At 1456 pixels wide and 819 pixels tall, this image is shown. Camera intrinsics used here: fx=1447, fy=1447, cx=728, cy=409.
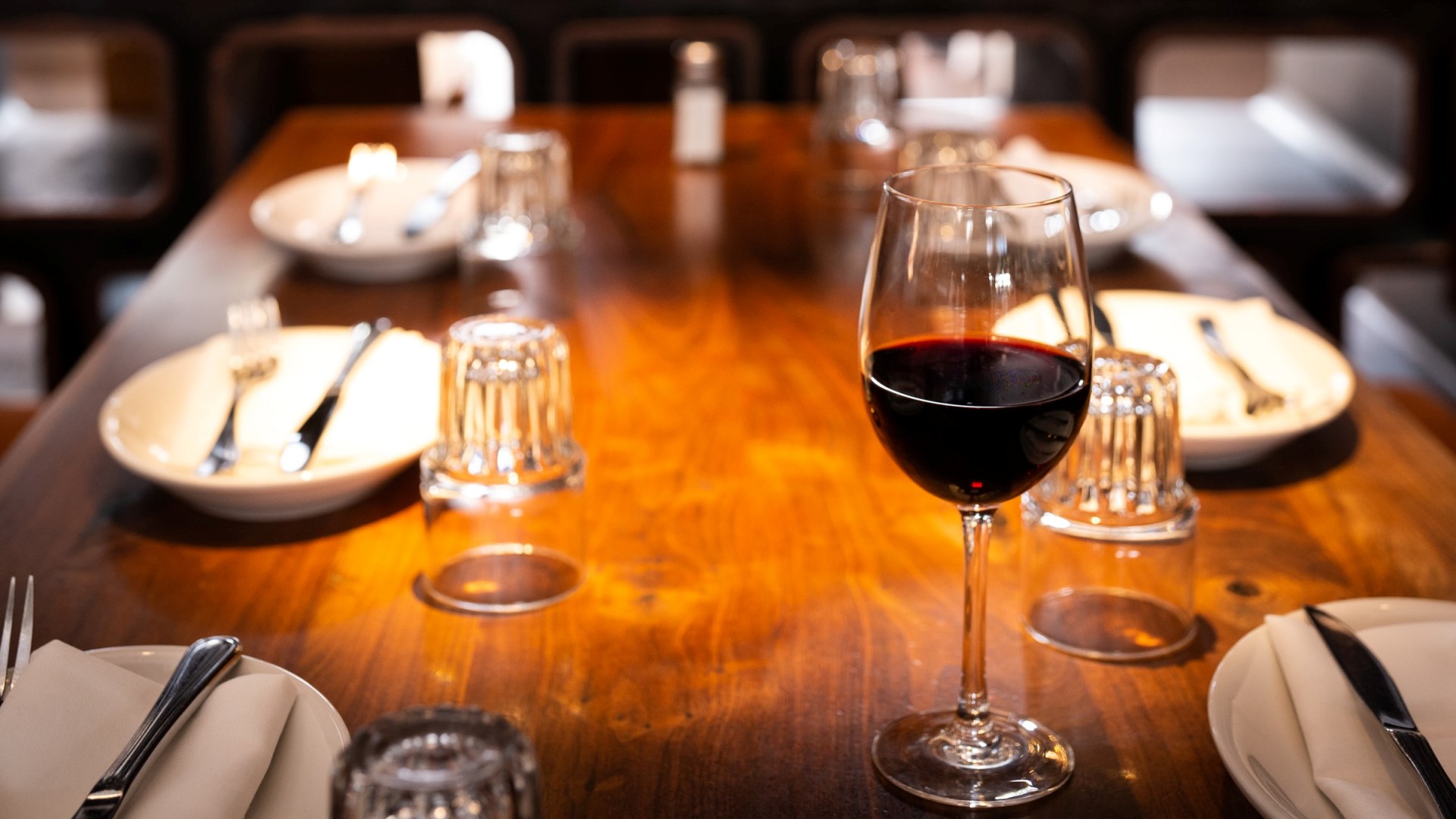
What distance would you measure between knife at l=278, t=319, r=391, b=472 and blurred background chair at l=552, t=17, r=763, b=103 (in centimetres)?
193

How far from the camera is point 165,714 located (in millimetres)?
655

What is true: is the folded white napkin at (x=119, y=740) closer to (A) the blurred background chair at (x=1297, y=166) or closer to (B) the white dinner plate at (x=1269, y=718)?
(B) the white dinner plate at (x=1269, y=718)

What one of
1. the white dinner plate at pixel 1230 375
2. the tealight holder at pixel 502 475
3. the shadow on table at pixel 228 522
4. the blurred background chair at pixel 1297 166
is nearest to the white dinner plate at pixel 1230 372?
the white dinner plate at pixel 1230 375

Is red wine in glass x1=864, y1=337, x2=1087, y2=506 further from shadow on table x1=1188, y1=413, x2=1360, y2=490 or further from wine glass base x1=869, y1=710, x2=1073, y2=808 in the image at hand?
shadow on table x1=1188, y1=413, x2=1360, y2=490

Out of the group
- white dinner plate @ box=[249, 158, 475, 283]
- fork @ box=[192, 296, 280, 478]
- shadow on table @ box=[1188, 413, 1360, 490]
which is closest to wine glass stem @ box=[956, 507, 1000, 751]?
shadow on table @ box=[1188, 413, 1360, 490]

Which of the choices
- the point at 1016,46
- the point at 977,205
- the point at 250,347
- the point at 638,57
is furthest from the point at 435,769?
the point at 1016,46

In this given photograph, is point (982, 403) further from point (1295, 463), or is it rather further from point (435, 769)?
point (1295, 463)

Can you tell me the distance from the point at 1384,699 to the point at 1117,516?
198mm

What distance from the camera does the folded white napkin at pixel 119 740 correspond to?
0.61 metres

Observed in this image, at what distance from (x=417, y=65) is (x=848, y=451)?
250 centimetres

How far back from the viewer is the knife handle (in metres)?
0.61

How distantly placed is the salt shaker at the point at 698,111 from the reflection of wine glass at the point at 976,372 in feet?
4.20

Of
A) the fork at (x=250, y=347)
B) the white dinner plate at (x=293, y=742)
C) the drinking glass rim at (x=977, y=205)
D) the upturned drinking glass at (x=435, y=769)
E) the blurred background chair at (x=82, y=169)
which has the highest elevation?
the drinking glass rim at (x=977, y=205)

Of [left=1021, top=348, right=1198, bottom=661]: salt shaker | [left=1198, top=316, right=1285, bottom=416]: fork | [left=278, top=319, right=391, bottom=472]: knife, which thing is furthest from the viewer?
[left=1198, top=316, right=1285, bottom=416]: fork
